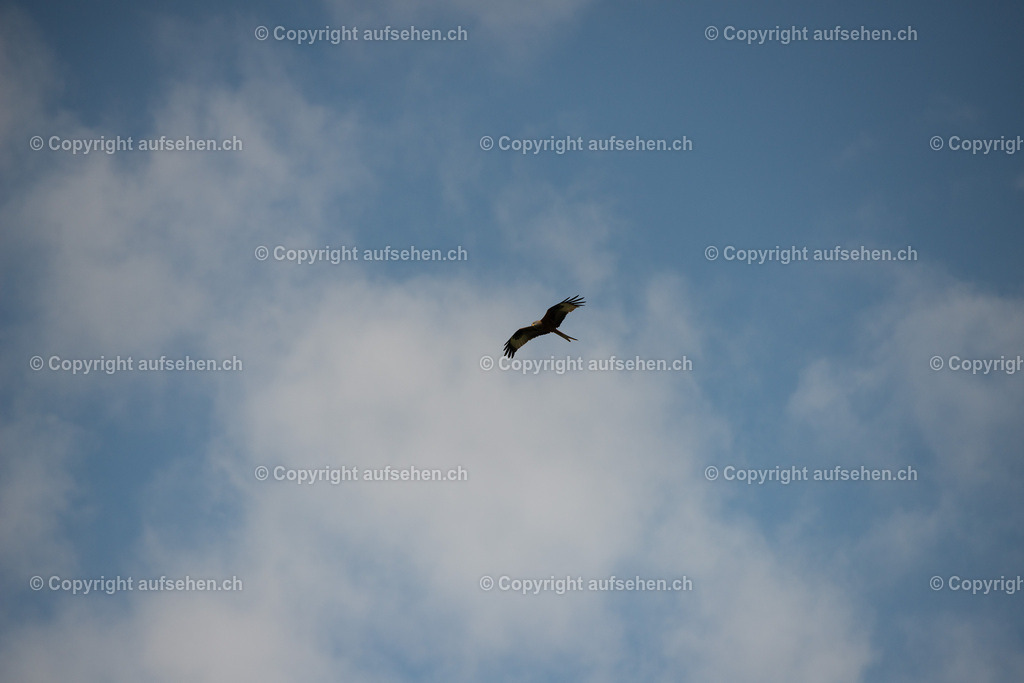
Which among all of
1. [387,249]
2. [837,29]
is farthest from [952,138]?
[387,249]

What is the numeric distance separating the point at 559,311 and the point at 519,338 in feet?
10.8

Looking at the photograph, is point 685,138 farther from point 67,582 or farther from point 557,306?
point 67,582

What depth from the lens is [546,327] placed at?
44.8 meters

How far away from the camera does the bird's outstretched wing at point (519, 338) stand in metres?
45.4

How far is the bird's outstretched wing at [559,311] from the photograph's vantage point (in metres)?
43.4

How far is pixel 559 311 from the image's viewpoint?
143ft

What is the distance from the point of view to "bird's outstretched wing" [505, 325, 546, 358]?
45406 mm

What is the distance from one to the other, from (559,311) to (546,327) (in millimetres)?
1454

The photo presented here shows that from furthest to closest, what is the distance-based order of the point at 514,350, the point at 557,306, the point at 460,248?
1. the point at 460,248
2. the point at 514,350
3. the point at 557,306

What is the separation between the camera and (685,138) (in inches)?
2158

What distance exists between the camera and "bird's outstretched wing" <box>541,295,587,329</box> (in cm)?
4338

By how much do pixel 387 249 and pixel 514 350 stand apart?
10.6m

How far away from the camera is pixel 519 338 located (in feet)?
151

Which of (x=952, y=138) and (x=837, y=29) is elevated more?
(x=837, y=29)
